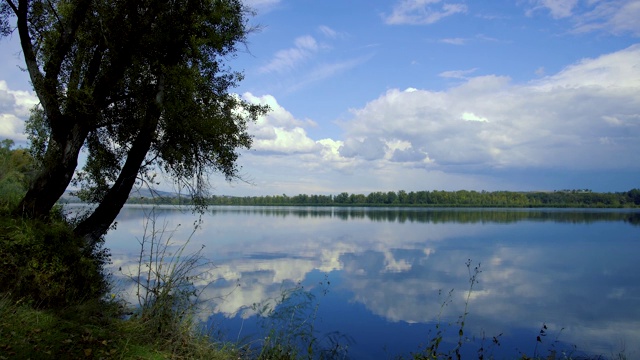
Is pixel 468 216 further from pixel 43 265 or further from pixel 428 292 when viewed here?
pixel 43 265

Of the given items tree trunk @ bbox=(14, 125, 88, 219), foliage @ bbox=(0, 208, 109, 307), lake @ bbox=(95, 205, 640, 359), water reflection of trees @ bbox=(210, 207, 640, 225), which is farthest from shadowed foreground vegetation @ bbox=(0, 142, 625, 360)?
water reflection of trees @ bbox=(210, 207, 640, 225)

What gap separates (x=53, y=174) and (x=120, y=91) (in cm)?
253

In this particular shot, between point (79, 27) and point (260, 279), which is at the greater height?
point (79, 27)

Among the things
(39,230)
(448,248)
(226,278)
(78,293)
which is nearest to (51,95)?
(39,230)

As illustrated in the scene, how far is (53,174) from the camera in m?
9.10

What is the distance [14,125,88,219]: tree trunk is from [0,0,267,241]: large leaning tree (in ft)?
0.07

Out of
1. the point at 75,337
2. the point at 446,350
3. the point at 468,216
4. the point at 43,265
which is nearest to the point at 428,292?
the point at 446,350

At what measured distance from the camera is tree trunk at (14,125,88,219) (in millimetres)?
8844

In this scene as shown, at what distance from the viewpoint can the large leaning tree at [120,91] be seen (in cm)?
912

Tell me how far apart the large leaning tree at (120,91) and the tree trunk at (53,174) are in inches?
0.8

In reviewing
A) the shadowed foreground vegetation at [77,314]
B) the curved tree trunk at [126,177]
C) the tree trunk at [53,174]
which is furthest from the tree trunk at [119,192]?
the shadowed foreground vegetation at [77,314]

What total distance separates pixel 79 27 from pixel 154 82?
6.49 feet

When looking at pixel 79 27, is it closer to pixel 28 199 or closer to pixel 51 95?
pixel 51 95

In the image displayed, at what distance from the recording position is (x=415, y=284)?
18188 millimetres
